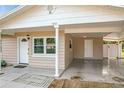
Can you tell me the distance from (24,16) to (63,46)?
306 centimetres

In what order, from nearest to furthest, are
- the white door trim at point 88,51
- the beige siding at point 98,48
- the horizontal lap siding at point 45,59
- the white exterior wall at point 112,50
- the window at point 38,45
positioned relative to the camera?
the horizontal lap siding at point 45,59, the window at point 38,45, the beige siding at point 98,48, the white door trim at point 88,51, the white exterior wall at point 112,50

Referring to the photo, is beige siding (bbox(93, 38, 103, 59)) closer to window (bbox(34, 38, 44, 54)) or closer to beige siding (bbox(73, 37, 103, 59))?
beige siding (bbox(73, 37, 103, 59))

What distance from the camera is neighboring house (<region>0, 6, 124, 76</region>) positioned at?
239 inches

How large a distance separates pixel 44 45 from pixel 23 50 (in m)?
2.02

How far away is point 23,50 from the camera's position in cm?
1022

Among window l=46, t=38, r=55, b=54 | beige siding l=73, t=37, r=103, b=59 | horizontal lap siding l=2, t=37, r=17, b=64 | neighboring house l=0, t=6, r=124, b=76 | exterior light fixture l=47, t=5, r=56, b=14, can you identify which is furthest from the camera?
beige siding l=73, t=37, r=103, b=59

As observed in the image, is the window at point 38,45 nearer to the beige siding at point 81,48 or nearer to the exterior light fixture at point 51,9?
the exterior light fixture at point 51,9

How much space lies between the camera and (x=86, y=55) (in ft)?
49.8

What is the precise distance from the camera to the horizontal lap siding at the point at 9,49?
1032 cm

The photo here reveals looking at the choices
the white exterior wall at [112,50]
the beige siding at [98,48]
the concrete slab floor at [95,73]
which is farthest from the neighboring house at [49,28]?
the white exterior wall at [112,50]

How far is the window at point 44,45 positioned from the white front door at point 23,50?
94cm

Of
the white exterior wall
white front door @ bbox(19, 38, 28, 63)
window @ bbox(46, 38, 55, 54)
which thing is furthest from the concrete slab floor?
the white exterior wall

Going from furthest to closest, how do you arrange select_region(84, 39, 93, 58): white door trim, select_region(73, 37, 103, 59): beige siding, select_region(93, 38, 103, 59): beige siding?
select_region(84, 39, 93, 58): white door trim → select_region(73, 37, 103, 59): beige siding → select_region(93, 38, 103, 59): beige siding
